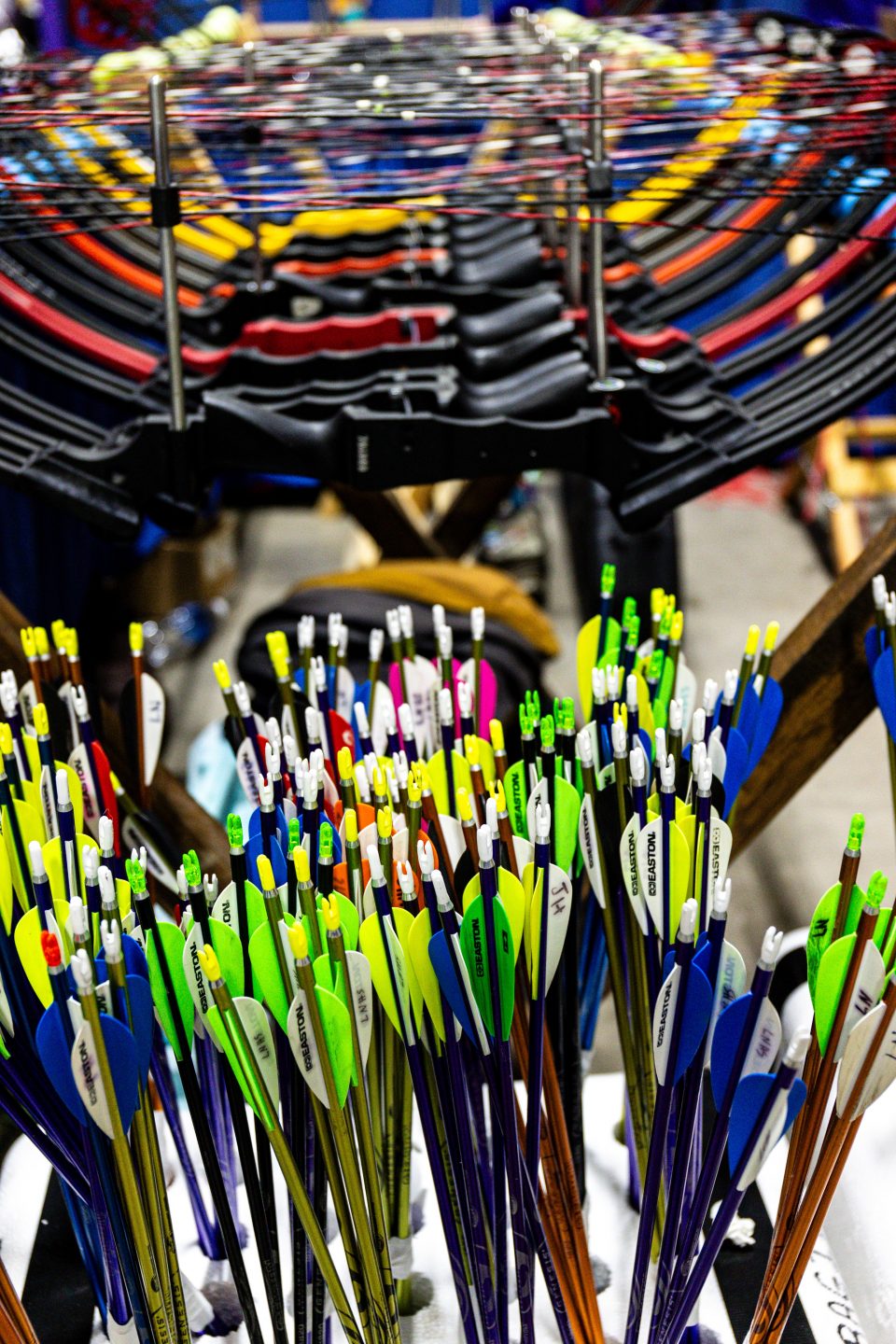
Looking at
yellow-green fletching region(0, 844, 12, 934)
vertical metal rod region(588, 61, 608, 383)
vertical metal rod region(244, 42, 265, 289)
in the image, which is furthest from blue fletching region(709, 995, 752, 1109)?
vertical metal rod region(244, 42, 265, 289)

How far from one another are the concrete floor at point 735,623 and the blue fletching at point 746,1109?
3.01 ft

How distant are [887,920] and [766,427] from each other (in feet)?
1.93

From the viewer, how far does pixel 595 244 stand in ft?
4.03

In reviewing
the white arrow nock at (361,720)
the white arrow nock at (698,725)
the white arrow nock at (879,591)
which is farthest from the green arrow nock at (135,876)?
the white arrow nock at (879,591)

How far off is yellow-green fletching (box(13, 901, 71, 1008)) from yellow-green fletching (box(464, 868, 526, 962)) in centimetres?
23

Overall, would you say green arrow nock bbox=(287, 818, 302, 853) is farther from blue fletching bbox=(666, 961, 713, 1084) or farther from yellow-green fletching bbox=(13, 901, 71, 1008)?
blue fletching bbox=(666, 961, 713, 1084)

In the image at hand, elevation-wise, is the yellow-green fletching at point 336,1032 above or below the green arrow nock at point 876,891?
below

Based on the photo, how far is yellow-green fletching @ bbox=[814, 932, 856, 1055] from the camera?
2.48ft

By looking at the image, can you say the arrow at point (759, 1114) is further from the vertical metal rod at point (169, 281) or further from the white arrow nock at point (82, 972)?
the vertical metal rod at point (169, 281)

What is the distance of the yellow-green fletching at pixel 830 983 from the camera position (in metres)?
0.76

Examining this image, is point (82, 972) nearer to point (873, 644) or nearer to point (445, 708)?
point (445, 708)

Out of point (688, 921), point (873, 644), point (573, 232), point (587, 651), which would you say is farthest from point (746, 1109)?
point (573, 232)

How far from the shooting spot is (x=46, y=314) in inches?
57.7

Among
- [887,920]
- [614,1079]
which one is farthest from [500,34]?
[887,920]
